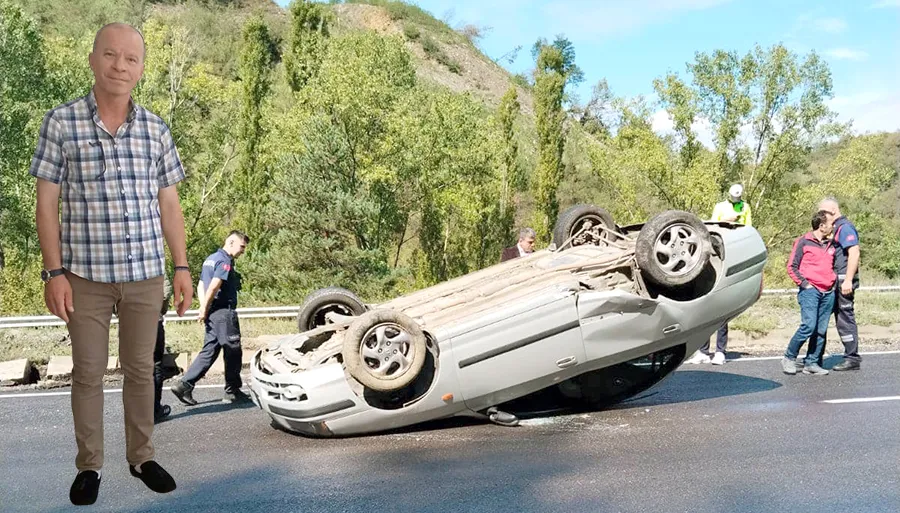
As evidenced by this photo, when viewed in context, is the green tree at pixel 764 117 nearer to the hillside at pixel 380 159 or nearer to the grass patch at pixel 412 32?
the hillside at pixel 380 159

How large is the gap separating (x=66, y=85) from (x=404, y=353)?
3213 cm

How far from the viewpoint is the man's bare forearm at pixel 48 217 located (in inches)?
123

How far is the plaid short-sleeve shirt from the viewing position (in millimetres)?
3176

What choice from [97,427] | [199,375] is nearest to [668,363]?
[199,375]

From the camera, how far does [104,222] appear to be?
3.25 meters

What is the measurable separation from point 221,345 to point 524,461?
3621 millimetres

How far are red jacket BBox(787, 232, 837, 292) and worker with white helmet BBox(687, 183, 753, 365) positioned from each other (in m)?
0.84

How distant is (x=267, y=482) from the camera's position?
5.37m

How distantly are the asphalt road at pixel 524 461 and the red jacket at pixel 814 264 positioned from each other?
1.59 meters

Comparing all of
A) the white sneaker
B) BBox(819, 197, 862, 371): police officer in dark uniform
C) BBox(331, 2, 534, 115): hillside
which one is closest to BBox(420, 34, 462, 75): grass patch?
BBox(331, 2, 534, 115): hillside

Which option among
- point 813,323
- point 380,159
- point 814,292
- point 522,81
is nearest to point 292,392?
point 813,323

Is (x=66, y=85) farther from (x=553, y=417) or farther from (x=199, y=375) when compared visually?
(x=553, y=417)

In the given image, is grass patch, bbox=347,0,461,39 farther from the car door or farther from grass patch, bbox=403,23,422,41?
the car door

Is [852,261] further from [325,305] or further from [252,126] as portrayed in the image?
[252,126]
